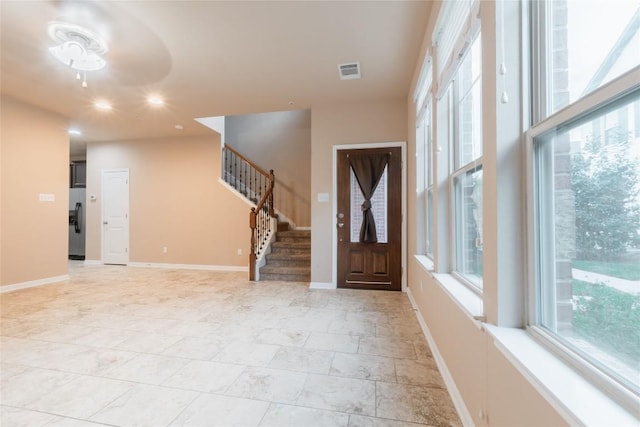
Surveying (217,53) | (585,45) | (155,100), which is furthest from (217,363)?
(155,100)

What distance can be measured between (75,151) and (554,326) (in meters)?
10.1

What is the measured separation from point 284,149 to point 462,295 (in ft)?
18.5

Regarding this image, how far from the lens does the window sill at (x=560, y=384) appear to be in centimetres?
65

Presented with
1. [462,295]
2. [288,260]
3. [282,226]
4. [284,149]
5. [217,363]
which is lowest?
[217,363]

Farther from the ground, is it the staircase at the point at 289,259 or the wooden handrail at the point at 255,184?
the wooden handrail at the point at 255,184

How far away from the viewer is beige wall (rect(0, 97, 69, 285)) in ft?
13.4

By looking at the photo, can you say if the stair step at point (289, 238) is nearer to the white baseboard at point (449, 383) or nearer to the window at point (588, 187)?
the white baseboard at point (449, 383)

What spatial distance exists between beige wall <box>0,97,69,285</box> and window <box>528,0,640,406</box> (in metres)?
6.30

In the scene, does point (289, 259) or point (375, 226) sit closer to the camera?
point (375, 226)

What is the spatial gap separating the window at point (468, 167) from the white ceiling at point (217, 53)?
95cm

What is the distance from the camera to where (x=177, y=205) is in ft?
19.9

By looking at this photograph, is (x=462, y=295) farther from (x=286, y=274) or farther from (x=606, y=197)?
(x=286, y=274)

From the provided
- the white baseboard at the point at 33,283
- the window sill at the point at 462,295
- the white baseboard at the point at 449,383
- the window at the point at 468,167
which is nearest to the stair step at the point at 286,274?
the white baseboard at the point at 449,383

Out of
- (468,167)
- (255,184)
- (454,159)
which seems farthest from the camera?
(255,184)
